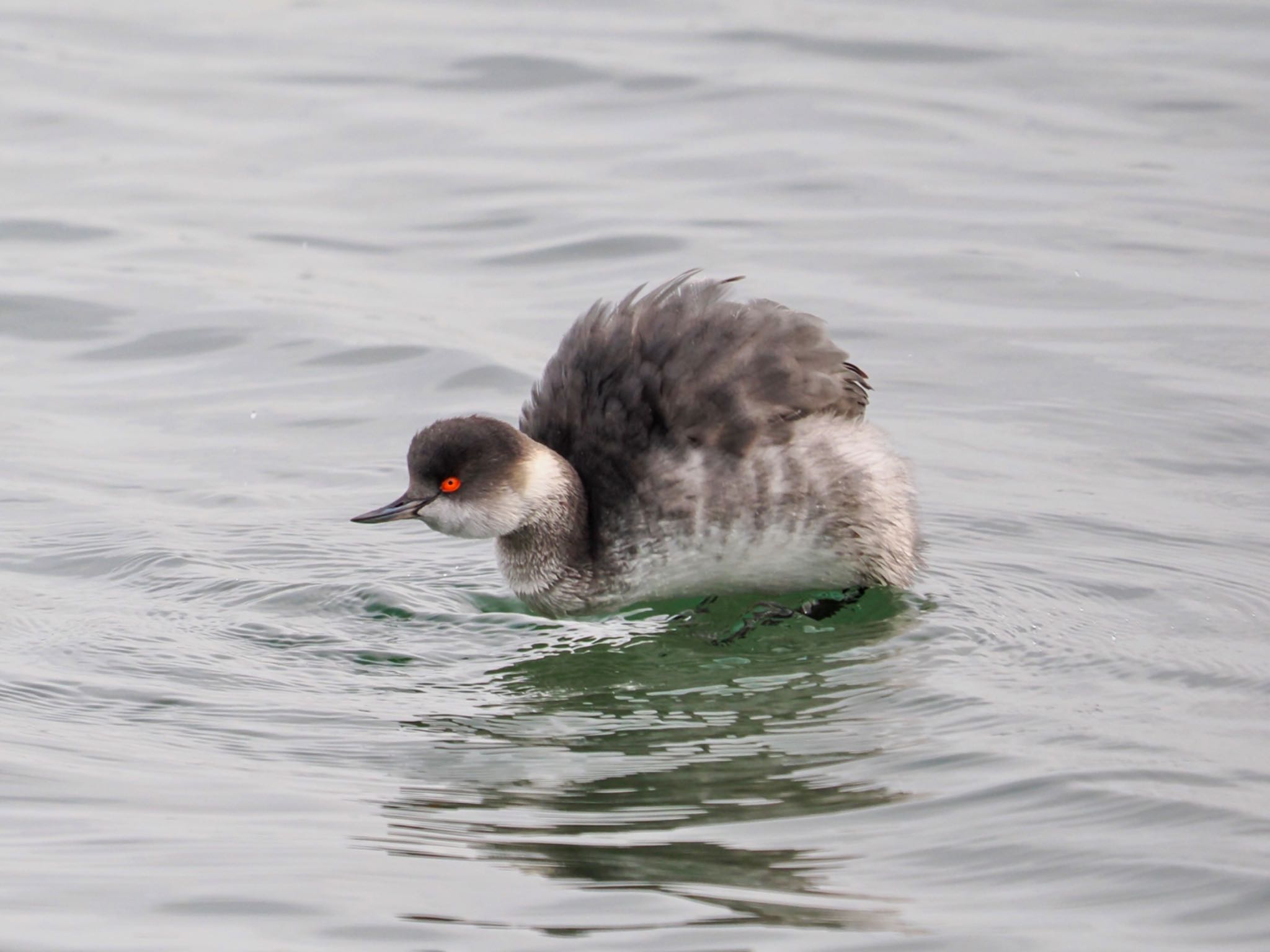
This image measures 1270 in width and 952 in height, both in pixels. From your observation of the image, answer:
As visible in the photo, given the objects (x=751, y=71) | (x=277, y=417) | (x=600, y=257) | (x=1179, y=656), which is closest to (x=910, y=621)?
(x=1179, y=656)

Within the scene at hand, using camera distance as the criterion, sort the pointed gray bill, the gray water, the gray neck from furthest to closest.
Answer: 1. the gray neck
2. the pointed gray bill
3. the gray water

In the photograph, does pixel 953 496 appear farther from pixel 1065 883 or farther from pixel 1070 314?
pixel 1065 883

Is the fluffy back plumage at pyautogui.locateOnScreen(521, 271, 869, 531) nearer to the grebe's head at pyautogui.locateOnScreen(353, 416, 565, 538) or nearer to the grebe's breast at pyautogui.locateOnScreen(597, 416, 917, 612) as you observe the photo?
the grebe's breast at pyautogui.locateOnScreen(597, 416, 917, 612)

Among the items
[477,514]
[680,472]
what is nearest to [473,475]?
[477,514]

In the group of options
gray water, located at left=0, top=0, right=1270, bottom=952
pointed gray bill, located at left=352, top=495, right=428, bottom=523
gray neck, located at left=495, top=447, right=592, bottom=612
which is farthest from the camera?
gray neck, located at left=495, top=447, right=592, bottom=612

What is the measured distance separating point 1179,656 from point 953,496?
77.6 inches

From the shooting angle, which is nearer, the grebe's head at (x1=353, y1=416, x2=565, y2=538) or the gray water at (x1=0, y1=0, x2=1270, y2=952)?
the gray water at (x1=0, y1=0, x2=1270, y2=952)

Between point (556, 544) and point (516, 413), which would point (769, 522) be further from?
point (516, 413)

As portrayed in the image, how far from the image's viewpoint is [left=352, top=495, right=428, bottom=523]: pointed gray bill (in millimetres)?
7270

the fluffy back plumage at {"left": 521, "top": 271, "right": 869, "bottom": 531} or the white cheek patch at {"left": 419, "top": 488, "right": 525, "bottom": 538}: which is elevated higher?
the fluffy back plumage at {"left": 521, "top": 271, "right": 869, "bottom": 531}

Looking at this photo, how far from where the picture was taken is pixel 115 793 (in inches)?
220

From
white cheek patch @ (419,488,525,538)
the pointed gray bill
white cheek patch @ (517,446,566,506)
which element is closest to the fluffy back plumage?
white cheek patch @ (517,446,566,506)

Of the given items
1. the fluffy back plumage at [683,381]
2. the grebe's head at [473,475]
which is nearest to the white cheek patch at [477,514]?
the grebe's head at [473,475]

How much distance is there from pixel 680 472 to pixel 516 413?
265 cm
